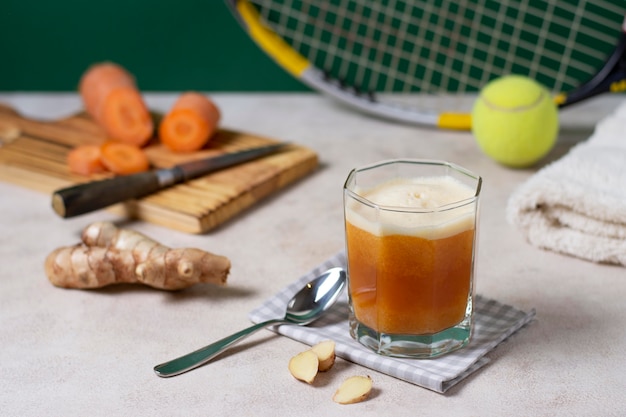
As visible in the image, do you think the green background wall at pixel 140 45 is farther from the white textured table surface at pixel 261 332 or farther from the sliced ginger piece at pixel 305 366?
the sliced ginger piece at pixel 305 366

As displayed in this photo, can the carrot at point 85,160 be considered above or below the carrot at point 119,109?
below

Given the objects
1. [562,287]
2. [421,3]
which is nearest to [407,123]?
[421,3]

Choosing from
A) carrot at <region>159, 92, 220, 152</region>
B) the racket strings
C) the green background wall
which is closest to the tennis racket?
the racket strings

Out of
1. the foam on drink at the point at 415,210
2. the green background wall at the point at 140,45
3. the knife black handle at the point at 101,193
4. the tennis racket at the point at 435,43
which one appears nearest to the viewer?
the foam on drink at the point at 415,210

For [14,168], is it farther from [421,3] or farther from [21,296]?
[421,3]

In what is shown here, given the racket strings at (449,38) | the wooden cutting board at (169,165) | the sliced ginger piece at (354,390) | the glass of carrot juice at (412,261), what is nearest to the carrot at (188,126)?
the wooden cutting board at (169,165)

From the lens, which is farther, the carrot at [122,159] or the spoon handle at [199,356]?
the carrot at [122,159]

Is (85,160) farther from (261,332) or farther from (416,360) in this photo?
(416,360)
